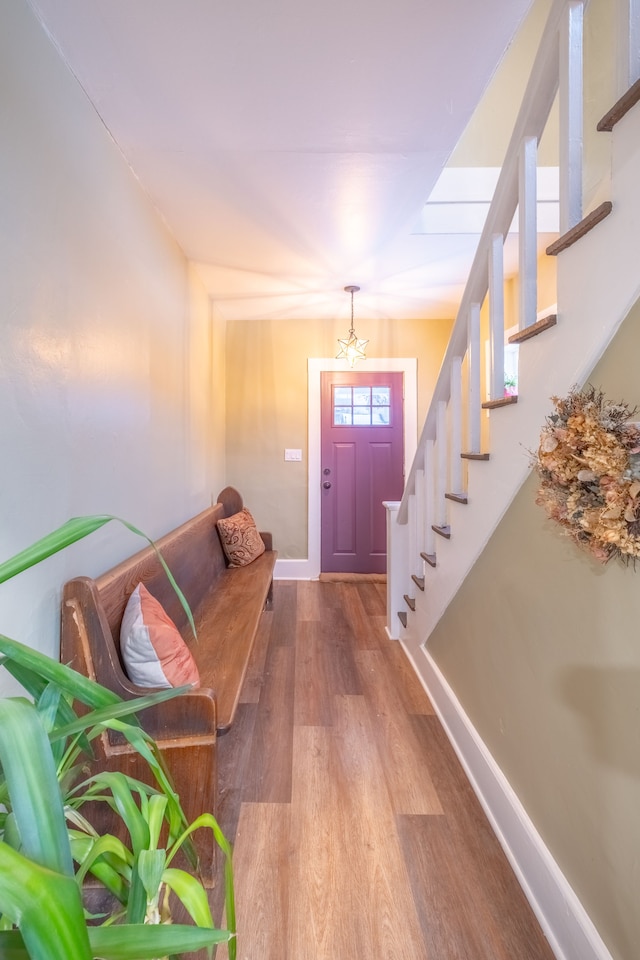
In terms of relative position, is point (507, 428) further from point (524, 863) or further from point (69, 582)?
point (69, 582)

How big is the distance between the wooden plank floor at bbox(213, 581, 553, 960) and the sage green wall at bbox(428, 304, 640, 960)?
0.25 metres

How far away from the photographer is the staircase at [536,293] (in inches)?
32.4

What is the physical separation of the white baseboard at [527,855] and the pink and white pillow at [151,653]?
1.01 meters

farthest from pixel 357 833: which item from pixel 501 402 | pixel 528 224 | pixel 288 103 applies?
pixel 288 103

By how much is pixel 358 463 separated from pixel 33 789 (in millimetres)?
3495

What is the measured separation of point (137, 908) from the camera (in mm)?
521

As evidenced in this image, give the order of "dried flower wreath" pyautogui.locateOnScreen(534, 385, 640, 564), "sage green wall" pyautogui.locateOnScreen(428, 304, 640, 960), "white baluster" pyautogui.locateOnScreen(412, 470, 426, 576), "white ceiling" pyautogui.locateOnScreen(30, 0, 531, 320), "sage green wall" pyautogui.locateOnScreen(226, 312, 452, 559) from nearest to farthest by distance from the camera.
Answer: "dried flower wreath" pyautogui.locateOnScreen(534, 385, 640, 564) → "sage green wall" pyautogui.locateOnScreen(428, 304, 640, 960) → "white ceiling" pyautogui.locateOnScreen(30, 0, 531, 320) → "white baluster" pyautogui.locateOnScreen(412, 470, 426, 576) → "sage green wall" pyautogui.locateOnScreen(226, 312, 452, 559)

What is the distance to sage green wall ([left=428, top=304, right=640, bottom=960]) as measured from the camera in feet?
2.75

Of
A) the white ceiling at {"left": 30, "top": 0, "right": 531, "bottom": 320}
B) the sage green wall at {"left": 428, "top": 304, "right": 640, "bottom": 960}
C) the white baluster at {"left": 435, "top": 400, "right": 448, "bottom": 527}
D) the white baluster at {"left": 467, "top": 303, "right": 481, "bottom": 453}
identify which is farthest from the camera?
the white baluster at {"left": 435, "top": 400, "right": 448, "bottom": 527}

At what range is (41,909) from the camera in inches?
13.2

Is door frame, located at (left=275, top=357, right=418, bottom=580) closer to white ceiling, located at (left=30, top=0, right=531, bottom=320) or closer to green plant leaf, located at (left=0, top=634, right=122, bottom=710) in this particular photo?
white ceiling, located at (left=30, top=0, right=531, bottom=320)

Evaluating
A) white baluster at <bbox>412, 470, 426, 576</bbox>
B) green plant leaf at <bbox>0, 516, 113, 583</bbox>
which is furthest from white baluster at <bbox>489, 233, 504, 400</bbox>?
green plant leaf at <bbox>0, 516, 113, 583</bbox>

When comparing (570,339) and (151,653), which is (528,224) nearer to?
(570,339)

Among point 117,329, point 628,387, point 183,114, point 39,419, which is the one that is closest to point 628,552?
point 628,387
